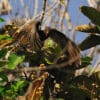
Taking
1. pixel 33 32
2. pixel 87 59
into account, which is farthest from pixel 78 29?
pixel 33 32

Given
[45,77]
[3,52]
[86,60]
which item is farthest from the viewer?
[86,60]

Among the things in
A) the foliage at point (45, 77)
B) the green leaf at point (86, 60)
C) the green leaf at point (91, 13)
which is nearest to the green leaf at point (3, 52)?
the foliage at point (45, 77)

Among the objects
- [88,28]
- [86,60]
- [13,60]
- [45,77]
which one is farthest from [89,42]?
[13,60]

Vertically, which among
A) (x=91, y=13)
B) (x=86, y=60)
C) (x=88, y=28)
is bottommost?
(x=86, y=60)

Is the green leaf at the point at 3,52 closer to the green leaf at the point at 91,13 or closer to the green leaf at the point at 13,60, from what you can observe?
the green leaf at the point at 13,60

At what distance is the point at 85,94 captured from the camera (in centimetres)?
710

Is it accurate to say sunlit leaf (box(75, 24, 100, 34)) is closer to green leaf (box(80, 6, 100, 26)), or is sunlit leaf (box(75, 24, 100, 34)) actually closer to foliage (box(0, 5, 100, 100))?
foliage (box(0, 5, 100, 100))

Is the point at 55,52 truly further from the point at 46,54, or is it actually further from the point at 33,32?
the point at 33,32

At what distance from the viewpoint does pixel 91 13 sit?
7.07m

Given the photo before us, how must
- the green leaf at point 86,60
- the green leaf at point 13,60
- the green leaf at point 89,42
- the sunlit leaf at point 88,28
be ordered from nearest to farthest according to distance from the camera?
1. the green leaf at point 13,60
2. the green leaf at point 86,60
3. the sunlit leaf at point 88,28
4. the green leaf at point 89,42

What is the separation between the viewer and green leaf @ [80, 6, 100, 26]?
6980 millimetres

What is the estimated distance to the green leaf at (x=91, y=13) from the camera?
698 centimetres

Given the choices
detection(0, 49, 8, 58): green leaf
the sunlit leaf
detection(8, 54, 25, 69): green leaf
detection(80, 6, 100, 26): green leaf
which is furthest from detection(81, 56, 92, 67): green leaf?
detection(0, 49, 8, 58): green leaf

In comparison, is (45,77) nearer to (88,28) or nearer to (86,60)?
(86,60)
